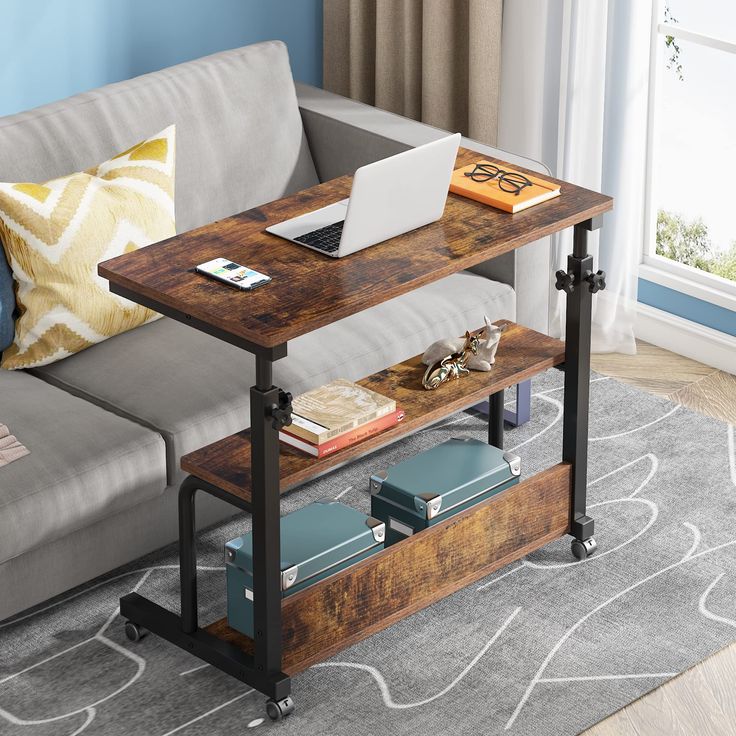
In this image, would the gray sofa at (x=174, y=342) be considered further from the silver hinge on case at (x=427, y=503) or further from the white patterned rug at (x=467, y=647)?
the silver hinge on case at (x=427, y=503)

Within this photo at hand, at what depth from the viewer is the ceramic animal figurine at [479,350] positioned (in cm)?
291

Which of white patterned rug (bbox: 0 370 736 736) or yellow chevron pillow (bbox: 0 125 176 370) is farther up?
yellow chevron pillow (bbox: 0 125 176 370)

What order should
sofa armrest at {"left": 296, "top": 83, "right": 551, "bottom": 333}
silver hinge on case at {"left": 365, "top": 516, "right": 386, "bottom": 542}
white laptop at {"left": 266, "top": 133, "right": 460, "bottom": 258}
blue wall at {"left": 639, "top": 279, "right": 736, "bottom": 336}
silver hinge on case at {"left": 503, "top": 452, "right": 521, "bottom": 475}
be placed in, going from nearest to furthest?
white laptop at {"left": 266, "top": 133, "right": 460, "bottom": 258} < silver hinge on case at {"left": 365, "top": 516, "right": 386, "bottom": 542} < silver hinge on case at {"left": 503, "top": 452, "right": 521, "bottom": 475} < sofa armrest at {"left": 296, "top": 83, "right": 551, "bottom": 333} < blue wall at {"left": 639, "top": 279, "right": 736, "bottom": 336}

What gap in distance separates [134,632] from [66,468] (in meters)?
0.35

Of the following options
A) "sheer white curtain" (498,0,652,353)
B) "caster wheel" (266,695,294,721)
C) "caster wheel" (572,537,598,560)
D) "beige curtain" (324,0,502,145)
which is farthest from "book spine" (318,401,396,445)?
"beige curtain" (324,0,502,145)

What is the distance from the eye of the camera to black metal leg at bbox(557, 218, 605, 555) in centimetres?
289

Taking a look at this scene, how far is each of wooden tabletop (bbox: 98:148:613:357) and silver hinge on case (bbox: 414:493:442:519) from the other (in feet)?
1.61

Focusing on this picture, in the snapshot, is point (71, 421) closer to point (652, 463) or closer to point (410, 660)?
point (410, 660)

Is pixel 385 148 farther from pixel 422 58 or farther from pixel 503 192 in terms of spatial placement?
pixel 503 192

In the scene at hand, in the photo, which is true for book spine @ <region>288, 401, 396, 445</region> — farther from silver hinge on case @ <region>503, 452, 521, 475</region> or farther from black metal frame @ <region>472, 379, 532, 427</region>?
black metal frame @ <region>472, 379, 532, 427</region>

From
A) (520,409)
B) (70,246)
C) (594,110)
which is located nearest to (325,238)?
(70,246)

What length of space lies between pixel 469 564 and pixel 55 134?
4.46 ft

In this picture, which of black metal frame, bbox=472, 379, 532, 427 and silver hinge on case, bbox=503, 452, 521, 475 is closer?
silver hinge on case, bbox=503, 452, 521, 475

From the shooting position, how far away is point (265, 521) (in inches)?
96.9
